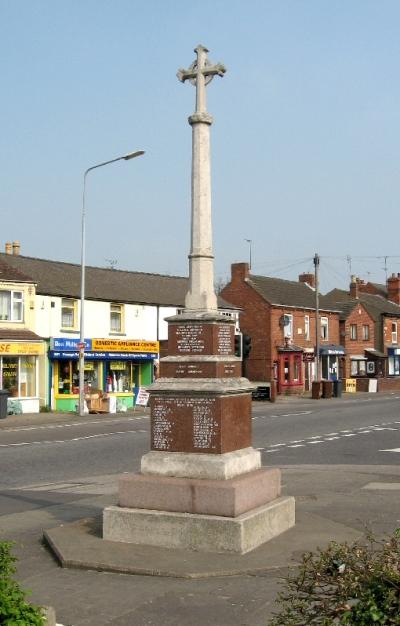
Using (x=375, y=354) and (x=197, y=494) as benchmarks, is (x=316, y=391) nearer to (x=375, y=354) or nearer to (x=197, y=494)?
(x=375, y=354)

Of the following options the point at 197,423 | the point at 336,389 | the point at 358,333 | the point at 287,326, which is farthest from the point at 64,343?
the point at 358,333

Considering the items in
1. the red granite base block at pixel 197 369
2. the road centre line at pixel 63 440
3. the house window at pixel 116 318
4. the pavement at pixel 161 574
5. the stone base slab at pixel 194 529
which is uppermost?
the house window at pixel 116 318

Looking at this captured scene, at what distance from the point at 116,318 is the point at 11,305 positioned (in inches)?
262

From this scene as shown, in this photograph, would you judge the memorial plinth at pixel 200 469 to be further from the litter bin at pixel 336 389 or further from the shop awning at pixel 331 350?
the shop awning at pixel 331 350

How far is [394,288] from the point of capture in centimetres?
7931

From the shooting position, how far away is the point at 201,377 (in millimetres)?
9352

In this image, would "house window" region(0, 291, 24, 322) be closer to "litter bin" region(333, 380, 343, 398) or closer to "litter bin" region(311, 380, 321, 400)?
"litter bin" region(311, 380, 321, 400)

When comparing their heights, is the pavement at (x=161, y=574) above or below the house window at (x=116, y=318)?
below

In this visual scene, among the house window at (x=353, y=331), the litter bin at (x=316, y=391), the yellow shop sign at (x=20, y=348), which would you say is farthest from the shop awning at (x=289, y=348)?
the yellow shop sign at (x=20, y=348)

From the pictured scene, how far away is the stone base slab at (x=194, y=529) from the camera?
27.7ft

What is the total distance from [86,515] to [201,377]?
3416 mm

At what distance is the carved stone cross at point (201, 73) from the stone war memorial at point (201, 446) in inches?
0.5

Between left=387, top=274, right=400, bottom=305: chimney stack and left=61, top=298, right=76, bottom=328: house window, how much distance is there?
48.3 m

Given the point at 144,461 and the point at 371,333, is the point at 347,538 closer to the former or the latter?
the point at 144,461
